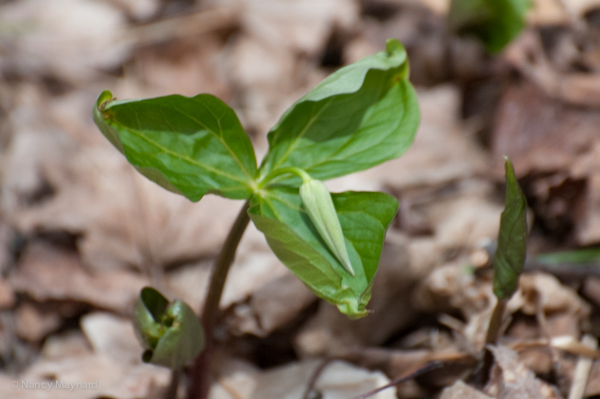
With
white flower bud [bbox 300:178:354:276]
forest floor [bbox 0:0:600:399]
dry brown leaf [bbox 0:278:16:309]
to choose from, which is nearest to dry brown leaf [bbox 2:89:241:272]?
forest floor [bbox 0:0:600:399]

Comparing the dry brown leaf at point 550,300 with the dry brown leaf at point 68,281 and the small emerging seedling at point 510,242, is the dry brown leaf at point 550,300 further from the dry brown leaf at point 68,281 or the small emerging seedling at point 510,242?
the dry brown leaf at point 68,281

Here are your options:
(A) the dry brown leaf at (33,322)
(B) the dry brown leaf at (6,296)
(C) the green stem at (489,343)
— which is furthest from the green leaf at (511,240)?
(B) the dry brown leaf at (6,296)

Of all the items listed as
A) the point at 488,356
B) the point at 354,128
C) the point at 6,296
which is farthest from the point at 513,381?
the point at 6,296

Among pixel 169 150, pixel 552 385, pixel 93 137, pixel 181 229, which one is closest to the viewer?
pixel 169 150

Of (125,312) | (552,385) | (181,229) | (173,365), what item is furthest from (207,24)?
(552,385)

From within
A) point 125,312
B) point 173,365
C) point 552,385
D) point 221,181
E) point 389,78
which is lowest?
point 552,385

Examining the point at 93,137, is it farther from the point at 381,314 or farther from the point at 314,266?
the point at 314,266
